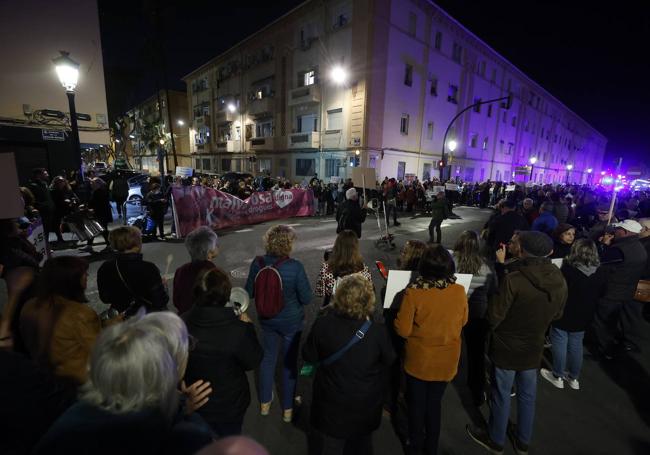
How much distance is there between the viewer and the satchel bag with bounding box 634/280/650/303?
4.12m

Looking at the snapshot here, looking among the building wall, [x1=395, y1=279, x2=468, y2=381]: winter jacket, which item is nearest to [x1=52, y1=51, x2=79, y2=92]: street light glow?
the building wall

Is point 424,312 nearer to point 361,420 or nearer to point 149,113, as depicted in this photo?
point 361,420

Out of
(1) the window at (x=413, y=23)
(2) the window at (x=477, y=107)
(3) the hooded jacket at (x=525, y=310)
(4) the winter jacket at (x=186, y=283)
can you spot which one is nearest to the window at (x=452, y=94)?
(2) the window at (x=477, y=107)

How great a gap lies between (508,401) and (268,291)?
234 cm

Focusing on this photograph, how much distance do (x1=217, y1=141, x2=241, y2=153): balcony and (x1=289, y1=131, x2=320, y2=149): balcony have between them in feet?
36.3

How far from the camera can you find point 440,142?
2897 centimetres

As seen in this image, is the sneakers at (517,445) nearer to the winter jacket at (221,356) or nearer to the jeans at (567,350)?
the jeans at (567,350)

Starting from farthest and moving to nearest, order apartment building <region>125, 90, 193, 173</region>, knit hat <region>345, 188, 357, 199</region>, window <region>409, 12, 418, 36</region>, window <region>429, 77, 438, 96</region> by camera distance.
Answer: apartment building <region>125, 90, 193, 173</region>, window <region>429, 77, 438, 96</region>, window <region>409, 12, 418, 36</region>, knit hat <region>345, 188, 357, 199</region>

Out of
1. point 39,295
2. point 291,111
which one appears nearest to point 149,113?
point 291,111

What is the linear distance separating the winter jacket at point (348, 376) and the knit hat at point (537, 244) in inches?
61.1

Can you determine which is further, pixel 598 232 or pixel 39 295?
pixel 598 232

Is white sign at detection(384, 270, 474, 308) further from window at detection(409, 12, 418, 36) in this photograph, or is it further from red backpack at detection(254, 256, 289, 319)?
window at detection(409, 12, 418, 36)

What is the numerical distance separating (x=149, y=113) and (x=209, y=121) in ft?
108

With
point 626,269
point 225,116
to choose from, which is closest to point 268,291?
point 626,269
